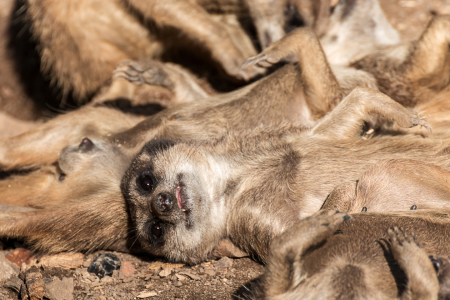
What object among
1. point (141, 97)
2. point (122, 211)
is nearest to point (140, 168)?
point (122, 211)

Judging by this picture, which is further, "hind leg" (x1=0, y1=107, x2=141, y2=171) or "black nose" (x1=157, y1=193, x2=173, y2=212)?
"hind leg" (x1=0, y1=107, x2=141, y2=171)

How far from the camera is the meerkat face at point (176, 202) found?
264cm

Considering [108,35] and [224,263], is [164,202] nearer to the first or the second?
[224,263]

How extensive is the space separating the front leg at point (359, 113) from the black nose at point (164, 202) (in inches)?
38.7

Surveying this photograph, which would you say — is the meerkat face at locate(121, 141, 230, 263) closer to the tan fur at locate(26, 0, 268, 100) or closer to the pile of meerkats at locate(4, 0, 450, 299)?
the pile of meerkats at locate(4, 0, 450, 299)

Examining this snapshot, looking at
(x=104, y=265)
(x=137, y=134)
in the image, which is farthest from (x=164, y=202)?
(x=137, y=134)

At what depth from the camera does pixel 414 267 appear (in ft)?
5.31

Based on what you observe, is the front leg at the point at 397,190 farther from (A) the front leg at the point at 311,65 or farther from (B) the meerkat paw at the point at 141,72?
(B) the meerkat paw at the point at 141,72

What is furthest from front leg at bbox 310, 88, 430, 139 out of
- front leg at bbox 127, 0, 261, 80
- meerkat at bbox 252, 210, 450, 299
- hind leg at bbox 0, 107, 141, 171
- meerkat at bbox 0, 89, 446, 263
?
hind leg at bbox 0, 107, 141, 171

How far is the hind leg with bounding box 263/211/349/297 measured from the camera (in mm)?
1772

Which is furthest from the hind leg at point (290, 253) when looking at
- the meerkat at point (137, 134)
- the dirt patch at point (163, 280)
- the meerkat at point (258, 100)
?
the meerkat at point (258, 100)

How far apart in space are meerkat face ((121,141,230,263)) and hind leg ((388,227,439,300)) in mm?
1230

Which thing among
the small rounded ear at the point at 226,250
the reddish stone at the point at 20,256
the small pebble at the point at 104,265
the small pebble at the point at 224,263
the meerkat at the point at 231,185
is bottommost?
the small pebble at the point at 224,263

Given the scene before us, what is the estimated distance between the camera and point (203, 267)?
2.71 m
